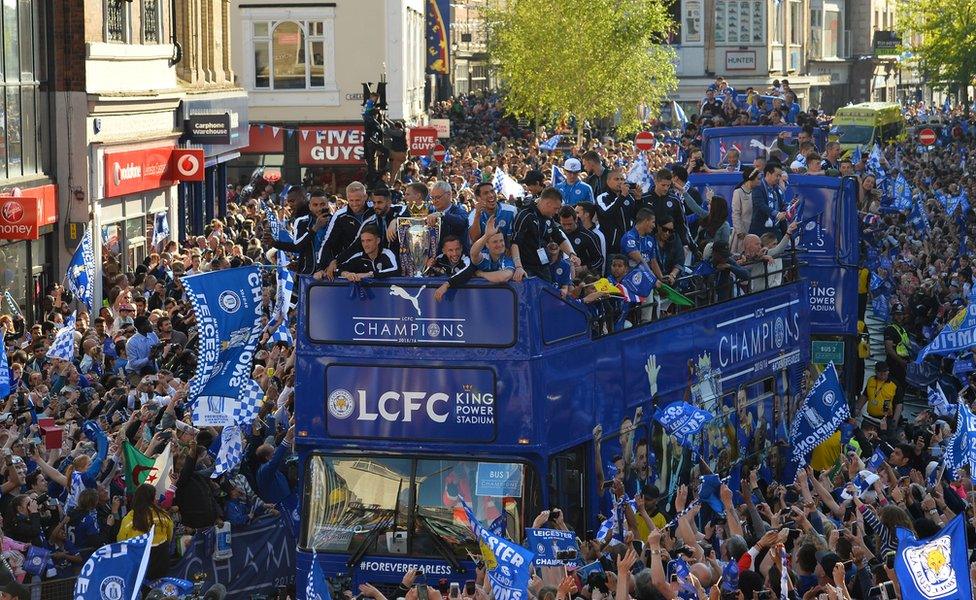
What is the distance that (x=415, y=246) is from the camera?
45.1 feet

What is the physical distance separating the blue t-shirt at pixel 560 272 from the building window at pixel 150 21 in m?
21.3

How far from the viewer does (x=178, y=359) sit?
69.8 ft

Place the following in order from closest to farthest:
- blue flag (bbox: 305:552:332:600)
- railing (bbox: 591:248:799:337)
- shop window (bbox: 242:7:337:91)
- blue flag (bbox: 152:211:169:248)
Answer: blue flag (bbox: 305:552:332:600) → railing (bbox: 591:248:799:337) → blue flag (bbox: 152:211:169:248) → shop window (bbox: 242:7:337:91)

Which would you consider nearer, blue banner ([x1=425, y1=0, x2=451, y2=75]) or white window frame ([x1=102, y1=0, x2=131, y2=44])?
white window frame ([x1=102, y1=0, x2=131, y2=44])

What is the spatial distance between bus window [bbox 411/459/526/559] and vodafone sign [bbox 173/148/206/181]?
74.4ft

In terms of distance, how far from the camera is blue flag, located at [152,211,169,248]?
3216 centimetres

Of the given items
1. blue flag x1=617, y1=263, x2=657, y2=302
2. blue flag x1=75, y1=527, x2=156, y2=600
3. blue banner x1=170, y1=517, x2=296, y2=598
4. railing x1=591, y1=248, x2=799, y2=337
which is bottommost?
blue banner x1=170, y1=517, x2=296, y2=598

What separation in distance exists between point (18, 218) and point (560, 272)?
45.9 ft

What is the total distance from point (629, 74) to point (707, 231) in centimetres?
4421

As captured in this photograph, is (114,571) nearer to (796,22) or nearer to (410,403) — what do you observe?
(410,403)

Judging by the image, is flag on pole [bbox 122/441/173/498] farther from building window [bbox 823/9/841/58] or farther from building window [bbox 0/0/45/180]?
building window [bbox 823/9/841/58]

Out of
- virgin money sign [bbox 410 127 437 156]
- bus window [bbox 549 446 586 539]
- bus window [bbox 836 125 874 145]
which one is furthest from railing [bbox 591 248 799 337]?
bus window [bbox 836 125 874 145]

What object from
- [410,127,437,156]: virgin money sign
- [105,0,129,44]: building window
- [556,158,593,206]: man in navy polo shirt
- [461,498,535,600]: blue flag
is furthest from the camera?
[410,127,437,156]: virgin money sign

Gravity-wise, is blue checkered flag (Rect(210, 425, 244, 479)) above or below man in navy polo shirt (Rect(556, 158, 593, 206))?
below
